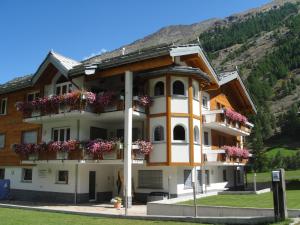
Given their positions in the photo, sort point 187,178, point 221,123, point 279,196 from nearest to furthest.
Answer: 1. point 279,196
2. point 187,178
3. point 221,123

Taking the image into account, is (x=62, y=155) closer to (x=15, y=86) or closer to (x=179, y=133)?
(x=179, y=133)

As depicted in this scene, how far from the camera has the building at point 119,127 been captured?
25.3 metres

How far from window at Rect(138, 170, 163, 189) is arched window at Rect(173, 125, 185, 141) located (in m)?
2.53

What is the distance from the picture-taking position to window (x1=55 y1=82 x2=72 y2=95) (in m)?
28.8

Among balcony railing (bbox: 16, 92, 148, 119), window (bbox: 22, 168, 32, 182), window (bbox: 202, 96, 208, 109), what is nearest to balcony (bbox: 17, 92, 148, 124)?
balcony railing (bbox: 16, 92, 148, 119)

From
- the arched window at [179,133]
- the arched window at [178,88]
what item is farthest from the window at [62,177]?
the arched window at [178,88]

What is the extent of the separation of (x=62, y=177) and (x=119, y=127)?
539 centimetres

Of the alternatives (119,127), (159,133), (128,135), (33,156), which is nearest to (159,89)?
(159,133)

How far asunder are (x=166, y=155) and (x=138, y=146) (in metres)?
1.88

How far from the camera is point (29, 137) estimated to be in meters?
31.4

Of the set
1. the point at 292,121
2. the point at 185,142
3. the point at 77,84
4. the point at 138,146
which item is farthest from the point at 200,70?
the point at 292,121

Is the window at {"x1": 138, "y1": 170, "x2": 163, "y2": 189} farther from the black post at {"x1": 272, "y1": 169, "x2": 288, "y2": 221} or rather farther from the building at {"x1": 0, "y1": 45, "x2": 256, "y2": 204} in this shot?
the black post at {"x1": 272, "y1": 169, "x2": 288, "y2": 221}

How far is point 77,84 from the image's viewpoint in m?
27.7

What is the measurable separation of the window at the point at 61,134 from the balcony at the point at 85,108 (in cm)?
118
